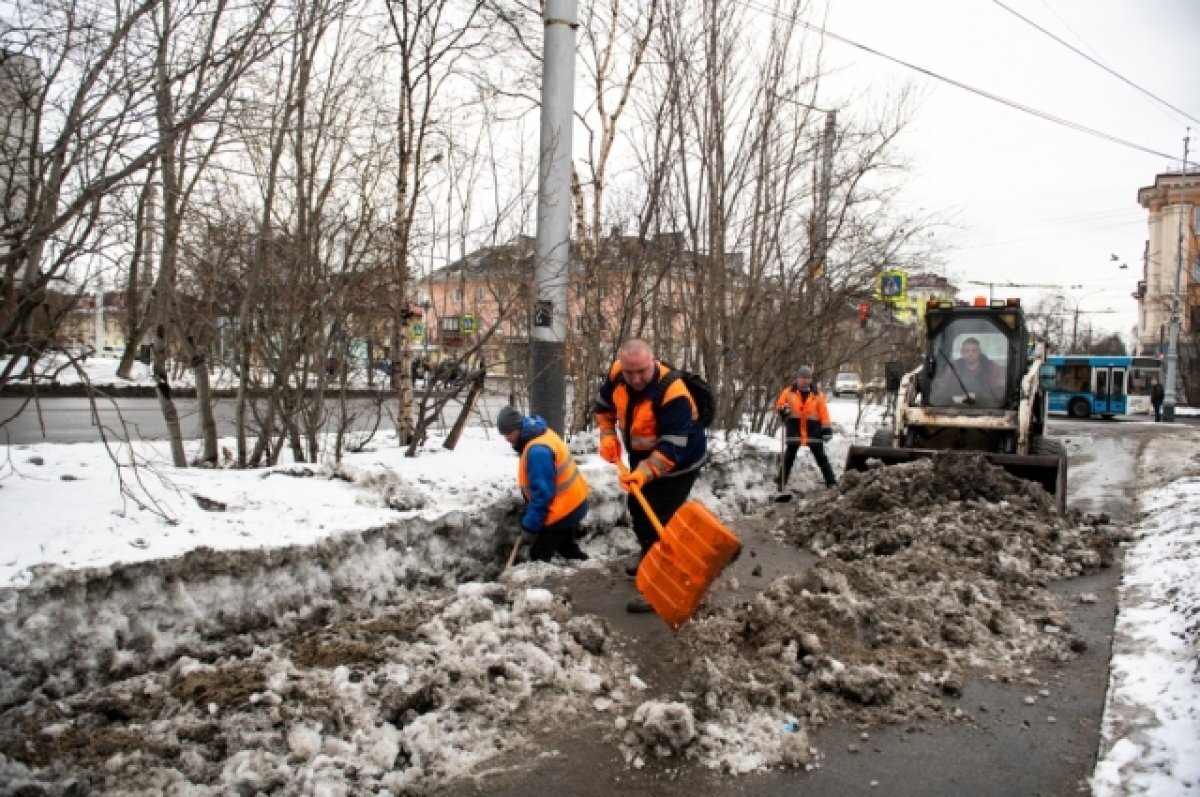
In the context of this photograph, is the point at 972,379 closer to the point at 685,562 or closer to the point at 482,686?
the point at 685,562

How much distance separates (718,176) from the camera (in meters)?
12.8

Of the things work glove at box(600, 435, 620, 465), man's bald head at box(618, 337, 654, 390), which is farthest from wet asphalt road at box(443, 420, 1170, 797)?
man's bald head at box(618, 337, 654, 390)

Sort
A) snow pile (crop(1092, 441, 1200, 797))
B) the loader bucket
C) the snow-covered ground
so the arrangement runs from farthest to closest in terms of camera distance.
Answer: the loader bucket
the snow-covered ground
snow pile (crop(1092, 441, 1200, 797))

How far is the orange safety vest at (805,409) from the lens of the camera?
11.0 metres

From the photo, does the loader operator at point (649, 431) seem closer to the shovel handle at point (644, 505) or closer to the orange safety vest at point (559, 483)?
the shovel handle at point (644, 505)

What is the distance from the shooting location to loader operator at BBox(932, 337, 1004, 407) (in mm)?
10484

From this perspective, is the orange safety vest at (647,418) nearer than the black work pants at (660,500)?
Yes

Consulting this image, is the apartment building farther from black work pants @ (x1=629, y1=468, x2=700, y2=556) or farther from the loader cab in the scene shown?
black work pants @ (x1=629, y1=468, x2=700, y2=556)

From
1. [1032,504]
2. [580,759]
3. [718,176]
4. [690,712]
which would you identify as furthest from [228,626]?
[718,176]

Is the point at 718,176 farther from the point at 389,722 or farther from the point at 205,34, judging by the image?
the point at 389,722

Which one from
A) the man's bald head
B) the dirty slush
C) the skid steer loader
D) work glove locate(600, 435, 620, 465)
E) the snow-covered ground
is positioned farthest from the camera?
the skid steer loader

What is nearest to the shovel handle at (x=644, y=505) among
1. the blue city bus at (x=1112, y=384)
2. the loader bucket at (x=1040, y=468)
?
the loader bucket at (x=1040, y=468)

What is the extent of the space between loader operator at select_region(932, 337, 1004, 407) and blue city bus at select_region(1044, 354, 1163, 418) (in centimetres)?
2626

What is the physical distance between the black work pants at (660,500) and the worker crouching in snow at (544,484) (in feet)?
1.88
